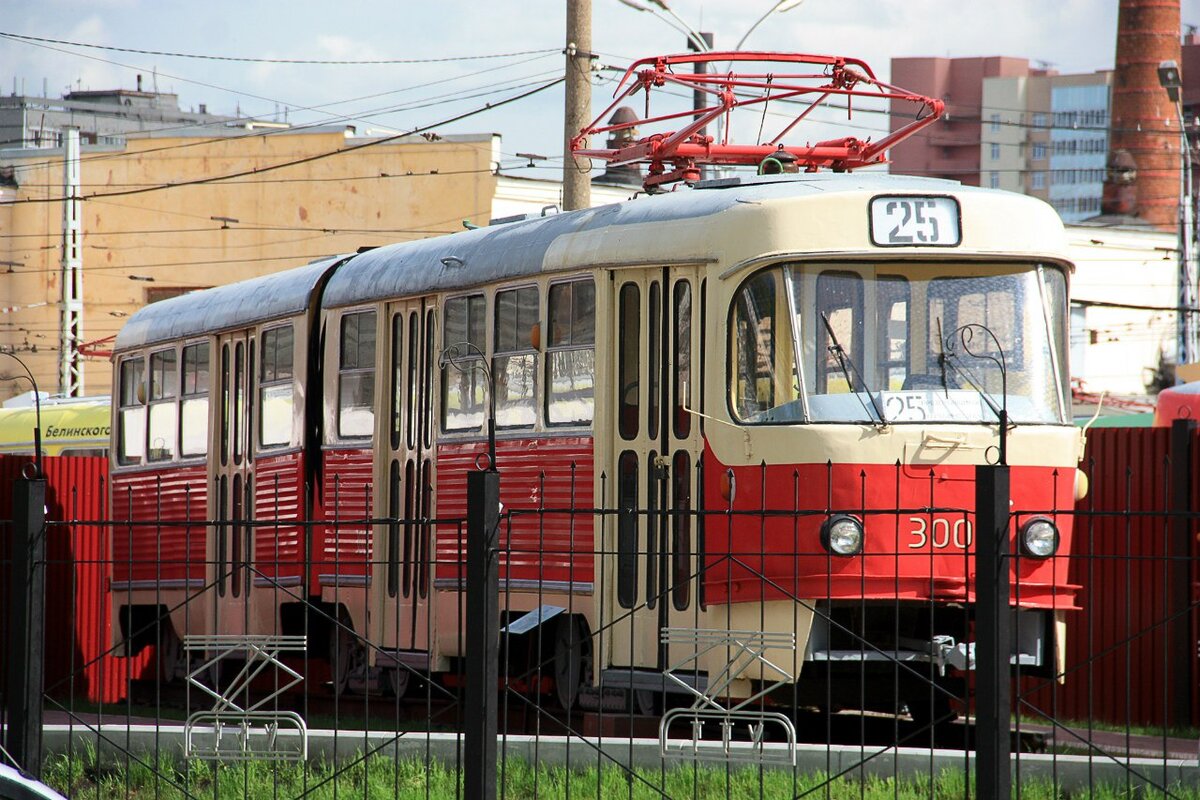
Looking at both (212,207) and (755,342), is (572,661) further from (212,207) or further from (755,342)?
(212,207)

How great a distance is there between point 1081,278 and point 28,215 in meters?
29.4

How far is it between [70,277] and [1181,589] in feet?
96.0

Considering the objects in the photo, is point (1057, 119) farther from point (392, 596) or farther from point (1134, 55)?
point (392, 596)

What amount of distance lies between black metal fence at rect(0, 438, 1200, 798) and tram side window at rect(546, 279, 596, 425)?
0.60 m

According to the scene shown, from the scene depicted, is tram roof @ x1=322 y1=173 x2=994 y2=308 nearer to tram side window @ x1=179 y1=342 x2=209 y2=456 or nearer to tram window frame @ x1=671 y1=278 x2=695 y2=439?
tram window frame @ x1=671 y1=278 x2=695 y2=439

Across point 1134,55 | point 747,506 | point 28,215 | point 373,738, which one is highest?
point 1134,55

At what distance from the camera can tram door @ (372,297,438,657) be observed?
13.2 m

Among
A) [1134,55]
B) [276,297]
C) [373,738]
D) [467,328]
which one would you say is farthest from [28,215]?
[1134,55]

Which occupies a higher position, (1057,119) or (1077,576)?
(1057,119)

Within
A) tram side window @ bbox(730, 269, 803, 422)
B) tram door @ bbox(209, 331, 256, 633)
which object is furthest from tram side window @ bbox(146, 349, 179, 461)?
tram side window @ bbox(730, 269, 803, 422)

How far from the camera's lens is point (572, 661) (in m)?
11.7

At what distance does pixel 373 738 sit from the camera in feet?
32.1

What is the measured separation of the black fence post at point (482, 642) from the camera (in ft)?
23.8

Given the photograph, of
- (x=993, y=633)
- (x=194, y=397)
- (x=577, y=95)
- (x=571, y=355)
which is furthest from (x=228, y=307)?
(x=993, y=633)
